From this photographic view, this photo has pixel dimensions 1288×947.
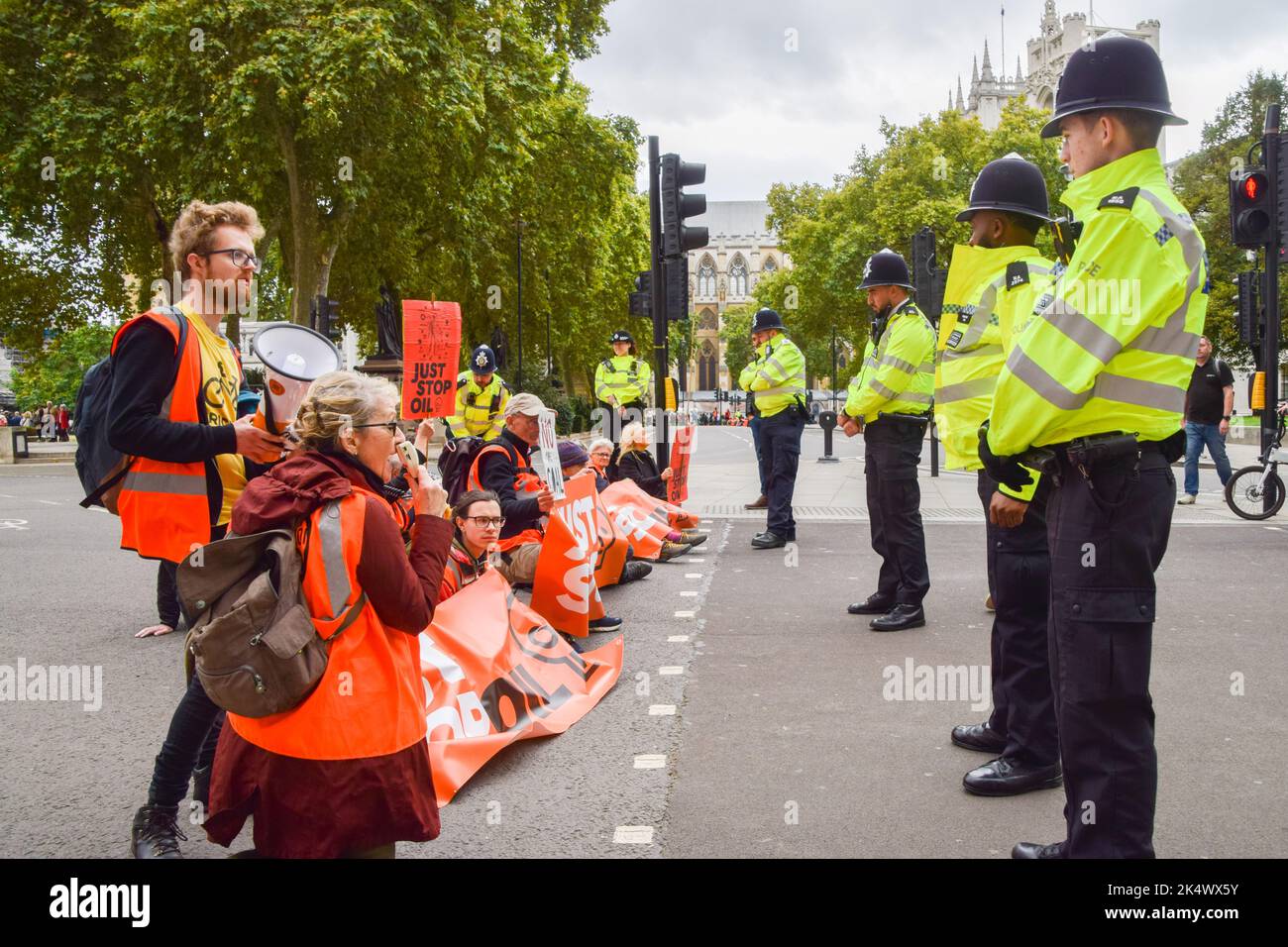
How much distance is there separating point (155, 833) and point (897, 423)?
16.2 feet

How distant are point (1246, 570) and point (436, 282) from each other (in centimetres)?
2181

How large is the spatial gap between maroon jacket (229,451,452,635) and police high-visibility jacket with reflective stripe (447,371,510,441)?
26.1ft

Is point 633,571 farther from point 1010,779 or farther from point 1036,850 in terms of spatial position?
point 1036,850

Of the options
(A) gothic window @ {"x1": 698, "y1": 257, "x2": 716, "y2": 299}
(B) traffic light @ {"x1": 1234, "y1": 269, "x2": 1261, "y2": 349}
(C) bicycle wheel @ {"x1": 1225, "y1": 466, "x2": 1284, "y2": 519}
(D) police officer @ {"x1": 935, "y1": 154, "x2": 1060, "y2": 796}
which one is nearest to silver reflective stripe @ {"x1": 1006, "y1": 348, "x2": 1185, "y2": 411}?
(D) police officer @ {"x1": 935, "y1": 154, "x2": 1060, "y2": 796}

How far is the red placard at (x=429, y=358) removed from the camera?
892 centimetres

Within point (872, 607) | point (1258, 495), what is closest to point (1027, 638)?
point (872, 607)

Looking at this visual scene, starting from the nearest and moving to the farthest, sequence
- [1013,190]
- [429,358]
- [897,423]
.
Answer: [1013,190]
[897,423]
[429,358]

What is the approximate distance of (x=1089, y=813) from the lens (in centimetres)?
298

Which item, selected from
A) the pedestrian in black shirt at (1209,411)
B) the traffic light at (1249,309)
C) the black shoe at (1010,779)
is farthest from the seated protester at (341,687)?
the pedestrian in black shirt at (1209,411)

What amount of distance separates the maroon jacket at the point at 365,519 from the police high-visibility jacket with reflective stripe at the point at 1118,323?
1.66m

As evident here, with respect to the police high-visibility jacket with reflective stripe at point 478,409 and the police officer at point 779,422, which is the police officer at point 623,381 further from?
the police high-visibility jacket with reflective stripe at point 478,409

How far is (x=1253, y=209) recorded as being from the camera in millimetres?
10977

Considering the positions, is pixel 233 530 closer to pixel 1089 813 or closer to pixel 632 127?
pixel 1089 813
